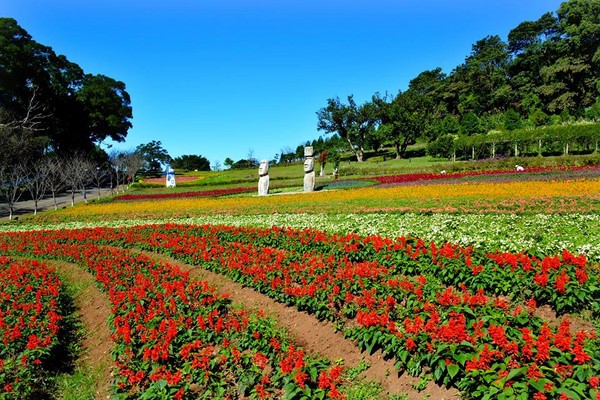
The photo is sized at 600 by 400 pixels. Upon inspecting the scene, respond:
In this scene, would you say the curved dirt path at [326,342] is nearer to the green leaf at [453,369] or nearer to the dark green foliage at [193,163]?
the green leaf at [453,369]

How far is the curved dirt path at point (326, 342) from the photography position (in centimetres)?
465

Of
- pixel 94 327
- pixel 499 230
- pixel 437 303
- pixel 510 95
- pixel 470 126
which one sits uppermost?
pixel 510 95

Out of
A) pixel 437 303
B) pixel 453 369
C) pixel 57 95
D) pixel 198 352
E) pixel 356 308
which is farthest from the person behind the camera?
pixel 57 95

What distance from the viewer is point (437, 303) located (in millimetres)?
5844

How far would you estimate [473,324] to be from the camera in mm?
4836

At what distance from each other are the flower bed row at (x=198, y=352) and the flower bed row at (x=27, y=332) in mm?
1045

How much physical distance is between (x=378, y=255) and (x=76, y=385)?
19.9 feet

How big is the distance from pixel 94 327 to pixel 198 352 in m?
3.49

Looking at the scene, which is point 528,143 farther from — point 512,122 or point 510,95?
point 510,95

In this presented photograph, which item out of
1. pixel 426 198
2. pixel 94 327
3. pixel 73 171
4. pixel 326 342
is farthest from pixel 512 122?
pixel 94 327

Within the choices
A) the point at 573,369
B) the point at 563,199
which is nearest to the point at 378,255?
the point at 573,369

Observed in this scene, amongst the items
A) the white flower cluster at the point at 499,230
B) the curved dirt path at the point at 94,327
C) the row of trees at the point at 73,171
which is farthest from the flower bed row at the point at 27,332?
the row of trees at the point at 73,171

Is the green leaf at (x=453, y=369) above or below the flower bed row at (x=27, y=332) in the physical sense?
above

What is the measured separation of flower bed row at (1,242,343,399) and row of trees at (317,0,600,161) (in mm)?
56348
